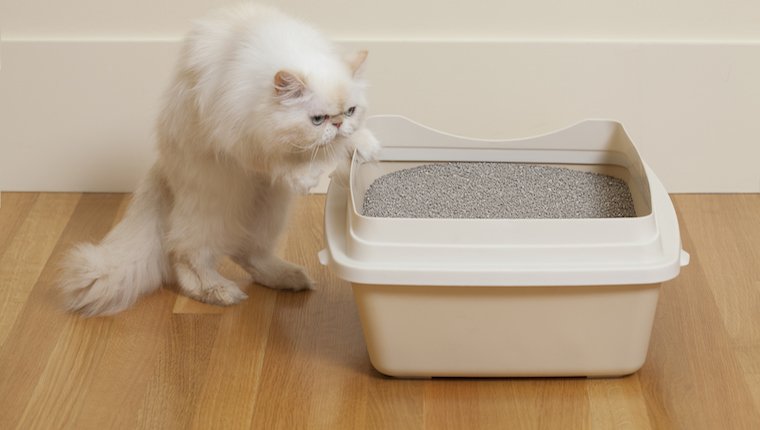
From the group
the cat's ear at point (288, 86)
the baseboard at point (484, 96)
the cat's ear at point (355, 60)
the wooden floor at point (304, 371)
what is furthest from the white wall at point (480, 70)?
the cat's ear at point (288, 86)

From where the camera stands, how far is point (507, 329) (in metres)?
1.23

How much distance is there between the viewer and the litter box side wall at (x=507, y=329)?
1192 mm

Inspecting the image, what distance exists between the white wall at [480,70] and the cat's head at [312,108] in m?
0.61

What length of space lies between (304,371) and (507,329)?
0.40 metres

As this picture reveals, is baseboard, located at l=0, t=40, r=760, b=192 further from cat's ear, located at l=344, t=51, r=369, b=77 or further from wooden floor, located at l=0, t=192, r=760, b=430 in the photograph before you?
cat's ear, located at l=344, t=51, r=369, b=77

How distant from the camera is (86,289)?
1502 mm

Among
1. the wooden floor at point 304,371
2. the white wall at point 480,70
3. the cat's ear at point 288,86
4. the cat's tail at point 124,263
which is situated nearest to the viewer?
the cat's ear at point 288,86

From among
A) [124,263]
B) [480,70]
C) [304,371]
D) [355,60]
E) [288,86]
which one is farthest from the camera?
[480,70]

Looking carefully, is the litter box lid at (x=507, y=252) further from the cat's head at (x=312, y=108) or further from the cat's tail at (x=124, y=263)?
the cat's tail at (x=124, y=263)

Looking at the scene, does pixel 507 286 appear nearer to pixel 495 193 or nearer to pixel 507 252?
pixel 507 252

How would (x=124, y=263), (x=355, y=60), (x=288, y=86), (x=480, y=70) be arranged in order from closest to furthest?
1. (x=288, y=86)
2. (x=355, y=60)
3. (x=124, y=263)
4. (x=480, y=70)

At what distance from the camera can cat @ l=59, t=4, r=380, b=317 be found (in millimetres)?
1201

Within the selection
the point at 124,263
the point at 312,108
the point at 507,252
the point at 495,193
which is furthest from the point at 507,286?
the point at 124,263

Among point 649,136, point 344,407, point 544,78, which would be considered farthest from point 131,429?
point 649,136
